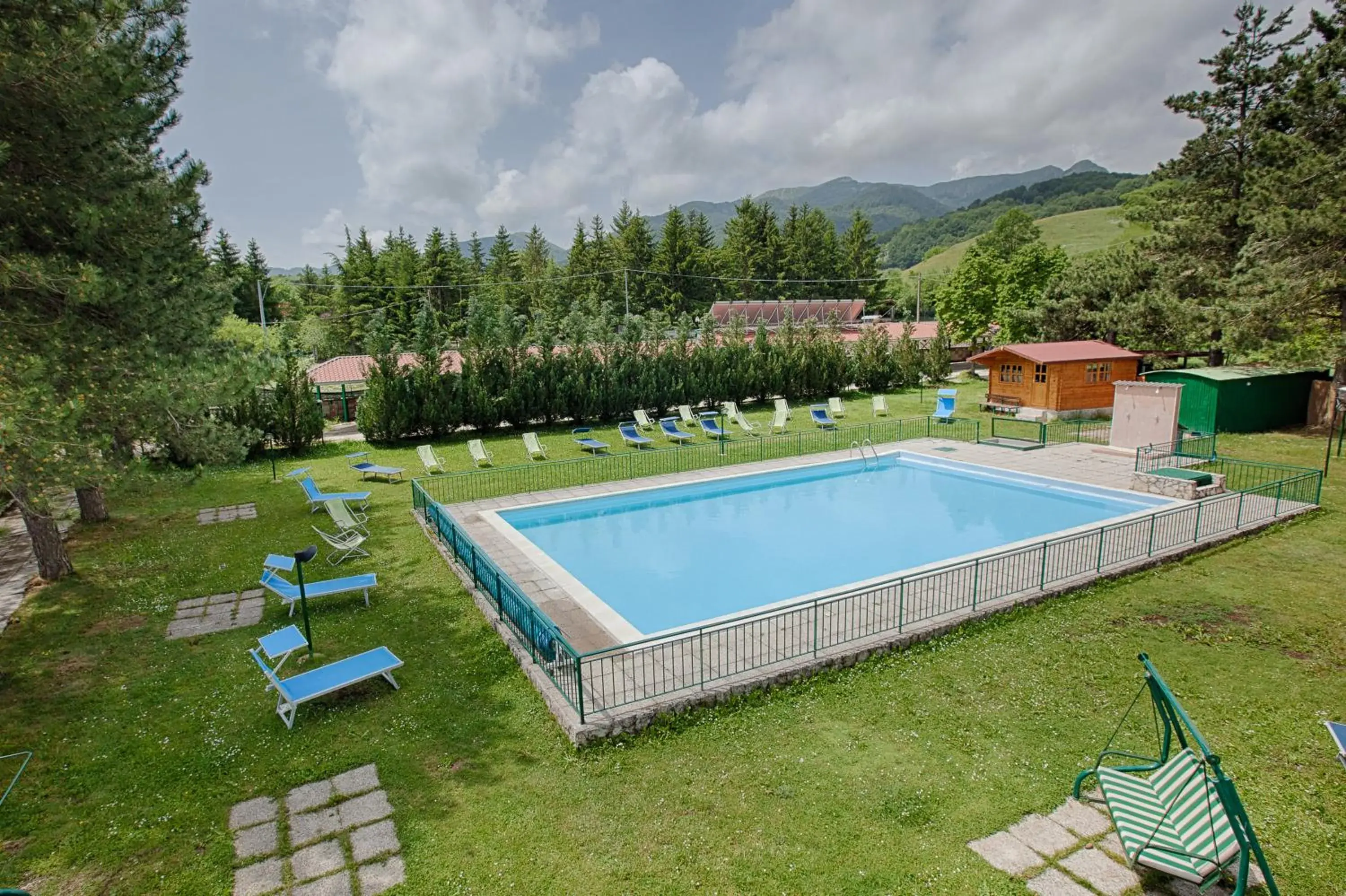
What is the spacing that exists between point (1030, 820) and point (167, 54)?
12074 millimetres

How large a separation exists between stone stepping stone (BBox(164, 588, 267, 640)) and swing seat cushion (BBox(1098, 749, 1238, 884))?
31.1 feet

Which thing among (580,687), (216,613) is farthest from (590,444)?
(580,687)

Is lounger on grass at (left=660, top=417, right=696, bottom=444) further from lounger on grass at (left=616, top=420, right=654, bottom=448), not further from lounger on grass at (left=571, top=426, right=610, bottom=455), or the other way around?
lounger on grass at (left=571, top=426, right=610, bottom=455)

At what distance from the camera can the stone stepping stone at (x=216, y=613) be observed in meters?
8.70

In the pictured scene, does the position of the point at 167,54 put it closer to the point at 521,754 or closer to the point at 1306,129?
the point at 521,754

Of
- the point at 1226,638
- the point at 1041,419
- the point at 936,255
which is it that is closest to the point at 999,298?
the point at 1041,419

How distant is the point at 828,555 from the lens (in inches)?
501

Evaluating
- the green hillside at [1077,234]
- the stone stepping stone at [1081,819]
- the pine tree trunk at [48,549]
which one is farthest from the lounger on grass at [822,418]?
the green hillside at [1077,234]

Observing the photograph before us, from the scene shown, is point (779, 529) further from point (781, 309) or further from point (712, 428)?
point (781, 309)

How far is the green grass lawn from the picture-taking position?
4738mm

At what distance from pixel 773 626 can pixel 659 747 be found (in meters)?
2.67

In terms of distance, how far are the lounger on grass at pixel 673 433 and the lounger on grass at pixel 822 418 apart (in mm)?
4521

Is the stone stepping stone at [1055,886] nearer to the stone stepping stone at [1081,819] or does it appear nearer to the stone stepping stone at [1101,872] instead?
the stone stepping stone at [1101,872]

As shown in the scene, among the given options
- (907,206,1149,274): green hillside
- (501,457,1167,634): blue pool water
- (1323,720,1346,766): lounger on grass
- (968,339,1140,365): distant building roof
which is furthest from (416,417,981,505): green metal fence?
(907,206,1149,274): green hillside
